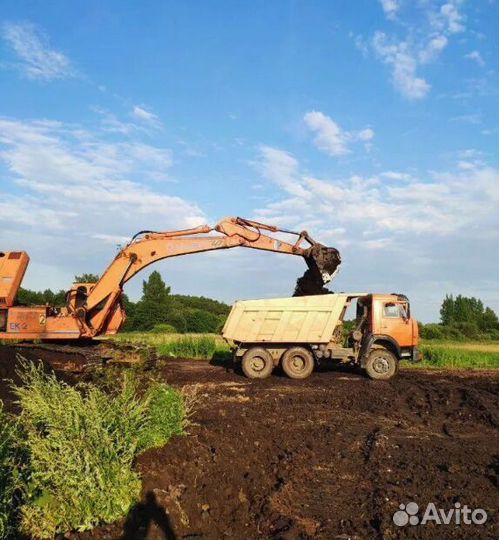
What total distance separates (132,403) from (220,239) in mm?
11567

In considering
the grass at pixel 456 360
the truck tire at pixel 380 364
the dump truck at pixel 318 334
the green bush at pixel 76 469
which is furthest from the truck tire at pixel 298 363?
the green bush at pixel 76 469

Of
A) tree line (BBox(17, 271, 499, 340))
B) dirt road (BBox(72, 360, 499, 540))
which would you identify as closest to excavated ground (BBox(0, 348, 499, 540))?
dirt road (BBox(72, 360, 499, 540))

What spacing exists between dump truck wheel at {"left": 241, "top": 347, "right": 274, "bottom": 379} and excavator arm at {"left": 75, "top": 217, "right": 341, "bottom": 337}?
90.6 inches

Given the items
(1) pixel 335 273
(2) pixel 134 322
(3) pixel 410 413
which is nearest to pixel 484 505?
(3) pixel 410 413

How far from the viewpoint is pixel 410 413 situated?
11.2 metres

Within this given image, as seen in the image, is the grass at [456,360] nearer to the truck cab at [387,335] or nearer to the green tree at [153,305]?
the truck cab at [387,335]

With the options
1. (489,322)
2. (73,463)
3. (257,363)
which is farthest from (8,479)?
(489,322)

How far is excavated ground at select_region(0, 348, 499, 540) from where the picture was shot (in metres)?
5.11

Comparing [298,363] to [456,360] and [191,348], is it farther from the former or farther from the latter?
[191,348]

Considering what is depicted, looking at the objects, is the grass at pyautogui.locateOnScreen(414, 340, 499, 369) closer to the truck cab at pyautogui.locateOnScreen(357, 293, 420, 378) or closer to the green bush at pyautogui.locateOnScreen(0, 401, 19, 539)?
the truck cab at pyautogui.locateOnScreen(357, 293, 420, 378)

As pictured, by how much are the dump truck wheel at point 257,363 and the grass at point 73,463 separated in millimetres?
10392

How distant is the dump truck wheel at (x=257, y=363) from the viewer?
16453 mm

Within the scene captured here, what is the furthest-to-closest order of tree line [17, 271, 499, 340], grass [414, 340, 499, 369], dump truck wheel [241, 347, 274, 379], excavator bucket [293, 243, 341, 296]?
tree line [17, 271, 499, 340], grass [414, 340, 499, 369], dump truck wheel [241, 347, 274, 379], excavator bucket [293, 243, 341, 296]

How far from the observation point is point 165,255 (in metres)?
17.3
